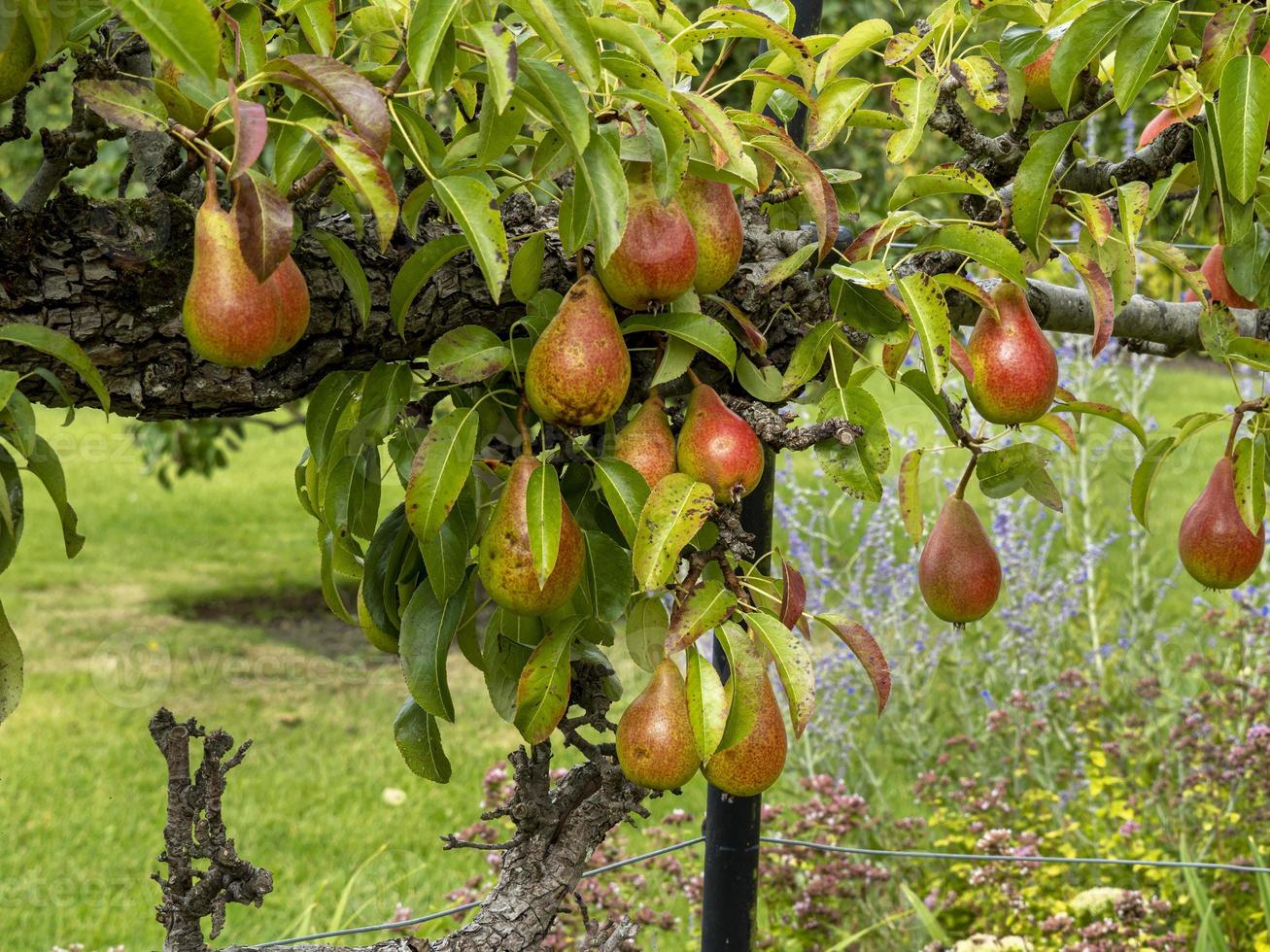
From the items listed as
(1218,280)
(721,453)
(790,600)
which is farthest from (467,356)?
(1218,280)

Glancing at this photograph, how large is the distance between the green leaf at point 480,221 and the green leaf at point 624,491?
0.18 m

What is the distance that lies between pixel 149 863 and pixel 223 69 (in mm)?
2476

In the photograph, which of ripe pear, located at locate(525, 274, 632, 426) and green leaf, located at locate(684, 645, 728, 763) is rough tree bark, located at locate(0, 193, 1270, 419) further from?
green leaf, located at locate(684, 645, 728, 763)

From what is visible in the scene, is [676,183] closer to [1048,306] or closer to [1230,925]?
[1048,306]

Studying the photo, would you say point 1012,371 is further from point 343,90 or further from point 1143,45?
point 343,90

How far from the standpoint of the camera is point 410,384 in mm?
949

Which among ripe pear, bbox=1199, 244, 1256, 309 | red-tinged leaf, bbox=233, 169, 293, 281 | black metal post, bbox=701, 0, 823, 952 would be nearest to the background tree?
red-tinged leaf, bbox=233, 169, 293, 281

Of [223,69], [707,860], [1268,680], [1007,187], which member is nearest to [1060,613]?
[1268,680]

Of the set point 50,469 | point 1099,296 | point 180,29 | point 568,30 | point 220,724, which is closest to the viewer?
point 180,29

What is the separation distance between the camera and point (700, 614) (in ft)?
2.68

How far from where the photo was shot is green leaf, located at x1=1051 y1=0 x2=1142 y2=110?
0.91m

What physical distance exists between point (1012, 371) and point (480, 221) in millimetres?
463

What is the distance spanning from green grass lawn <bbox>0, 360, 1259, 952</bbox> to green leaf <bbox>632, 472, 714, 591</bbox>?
0.64 meters

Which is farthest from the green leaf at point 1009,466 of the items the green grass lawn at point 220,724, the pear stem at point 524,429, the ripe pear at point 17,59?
the ripe pear at point 17,59
